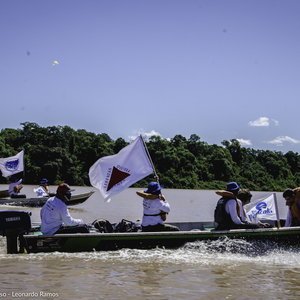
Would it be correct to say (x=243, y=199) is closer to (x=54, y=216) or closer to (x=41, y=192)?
(x=54, y=216)

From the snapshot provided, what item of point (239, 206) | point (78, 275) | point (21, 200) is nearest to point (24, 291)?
point (78, 275)

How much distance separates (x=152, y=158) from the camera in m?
64.2

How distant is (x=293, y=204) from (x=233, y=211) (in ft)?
5.00

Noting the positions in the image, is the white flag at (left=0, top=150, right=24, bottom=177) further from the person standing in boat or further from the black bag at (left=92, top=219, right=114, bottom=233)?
the person standing in boat

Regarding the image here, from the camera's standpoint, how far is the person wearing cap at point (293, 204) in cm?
793

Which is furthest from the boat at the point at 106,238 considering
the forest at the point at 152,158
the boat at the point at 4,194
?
the forest at the point at 152,158

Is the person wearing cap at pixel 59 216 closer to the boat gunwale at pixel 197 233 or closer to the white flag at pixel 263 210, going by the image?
the boat gunwale at pixel 197 233

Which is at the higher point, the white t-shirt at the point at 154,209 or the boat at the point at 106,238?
the white t-shirt at the point at 154,209

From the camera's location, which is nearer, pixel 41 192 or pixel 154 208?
pixel 154 208

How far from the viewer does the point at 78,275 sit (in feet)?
19.7

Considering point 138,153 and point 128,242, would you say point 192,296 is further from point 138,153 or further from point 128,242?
point 138,153

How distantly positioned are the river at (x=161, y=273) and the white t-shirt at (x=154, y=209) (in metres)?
0.58

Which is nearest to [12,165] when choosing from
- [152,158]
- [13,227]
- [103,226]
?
[103,226]

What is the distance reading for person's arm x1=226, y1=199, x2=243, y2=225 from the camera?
7408 millimetres
